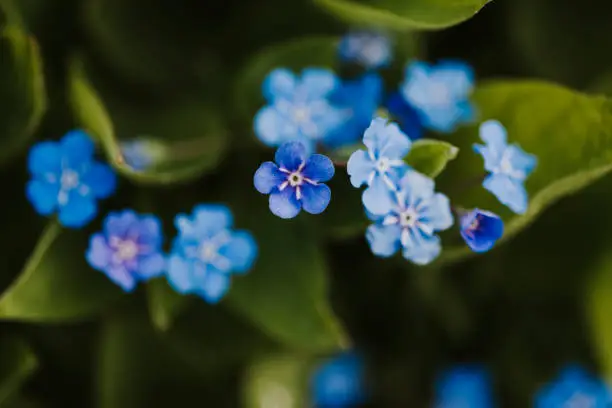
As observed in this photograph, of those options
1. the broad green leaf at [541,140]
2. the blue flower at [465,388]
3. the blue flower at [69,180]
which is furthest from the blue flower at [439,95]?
Answer: the blue flower at [465,388]

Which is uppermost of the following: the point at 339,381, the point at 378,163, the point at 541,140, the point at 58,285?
the point at 378,163

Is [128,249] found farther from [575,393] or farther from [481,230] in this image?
[575,393]

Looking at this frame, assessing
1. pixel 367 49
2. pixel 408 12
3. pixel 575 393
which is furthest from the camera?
pixel 575 393

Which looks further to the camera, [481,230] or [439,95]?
[439,95]

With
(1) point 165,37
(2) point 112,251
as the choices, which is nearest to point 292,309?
(2) point 112,251

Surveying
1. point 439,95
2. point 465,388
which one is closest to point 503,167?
point 439,95

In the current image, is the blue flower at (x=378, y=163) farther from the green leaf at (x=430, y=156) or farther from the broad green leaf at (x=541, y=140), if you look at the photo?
the broad green leaf at (x=541, y=140)

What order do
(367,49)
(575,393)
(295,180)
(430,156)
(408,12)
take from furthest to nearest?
(575,393), (367,49), (408,12), (430,156), (295,180)
